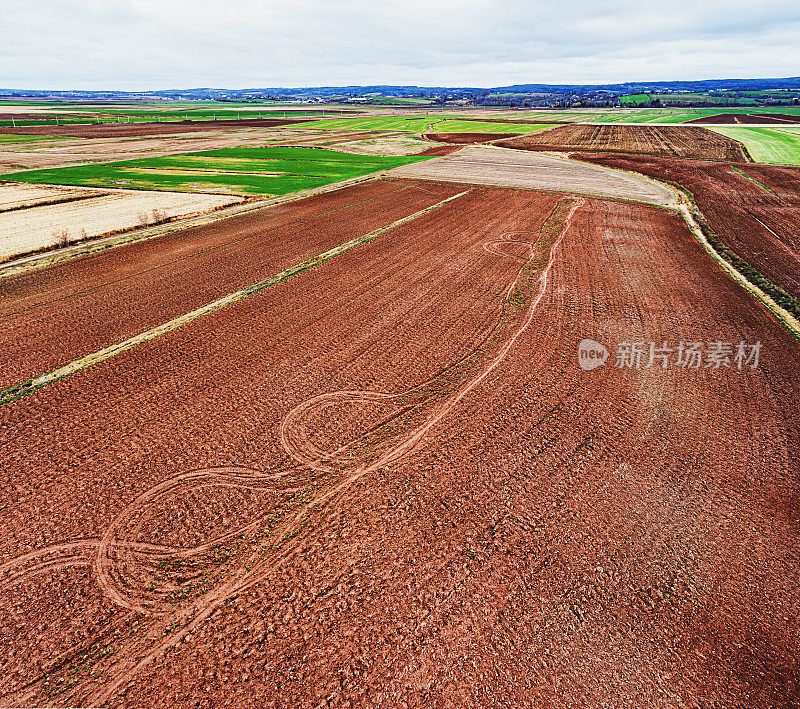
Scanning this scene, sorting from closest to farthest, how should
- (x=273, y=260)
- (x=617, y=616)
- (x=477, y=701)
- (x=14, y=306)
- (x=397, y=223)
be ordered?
(x=477, y=701), (x=617, y=616), (x=14, y=306), (x=273, y=260), (x=397, y=223)

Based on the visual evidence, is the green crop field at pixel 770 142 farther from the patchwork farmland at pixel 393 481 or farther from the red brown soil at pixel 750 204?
the patchwork farmland at pixel 393 481

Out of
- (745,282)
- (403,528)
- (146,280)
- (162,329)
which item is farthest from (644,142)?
(403,528)

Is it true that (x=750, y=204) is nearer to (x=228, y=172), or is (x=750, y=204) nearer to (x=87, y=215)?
(x=228, y=172)

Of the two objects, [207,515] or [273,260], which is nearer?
[207,515]

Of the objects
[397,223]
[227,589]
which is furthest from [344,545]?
[397,223]

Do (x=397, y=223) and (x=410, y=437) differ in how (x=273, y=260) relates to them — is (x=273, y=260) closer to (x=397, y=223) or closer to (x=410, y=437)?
(x=397, y=223)

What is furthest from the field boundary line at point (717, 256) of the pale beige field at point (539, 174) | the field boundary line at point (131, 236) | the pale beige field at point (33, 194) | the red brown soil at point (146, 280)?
the pale beige field at point (33, 194)

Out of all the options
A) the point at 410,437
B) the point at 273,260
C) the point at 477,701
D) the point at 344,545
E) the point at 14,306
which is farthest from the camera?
the point at 273,260
